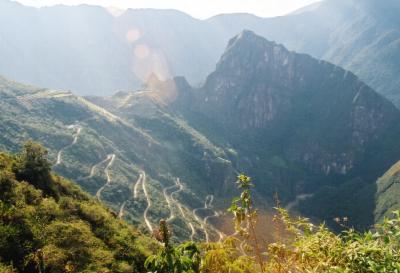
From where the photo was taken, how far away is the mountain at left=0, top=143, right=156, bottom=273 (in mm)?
26484

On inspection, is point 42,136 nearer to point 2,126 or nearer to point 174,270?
point 2,126

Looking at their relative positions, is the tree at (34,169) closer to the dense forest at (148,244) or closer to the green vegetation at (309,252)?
the dense forest at (148,244)

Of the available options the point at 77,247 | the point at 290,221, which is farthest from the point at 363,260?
the point at 77,247

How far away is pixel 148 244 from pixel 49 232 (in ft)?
59.0

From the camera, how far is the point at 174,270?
1073 cm

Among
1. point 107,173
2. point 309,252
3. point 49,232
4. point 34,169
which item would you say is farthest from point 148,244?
point 107,173

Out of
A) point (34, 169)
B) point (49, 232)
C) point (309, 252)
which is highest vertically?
point (309, 252)

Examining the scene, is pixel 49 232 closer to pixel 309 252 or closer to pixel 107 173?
pixel 309 252

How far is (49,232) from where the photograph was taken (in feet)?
102

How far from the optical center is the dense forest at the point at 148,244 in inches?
352

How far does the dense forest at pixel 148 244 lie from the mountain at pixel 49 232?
7cm

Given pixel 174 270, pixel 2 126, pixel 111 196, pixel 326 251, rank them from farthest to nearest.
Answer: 1. pixel 2 126
2. pixel 111 196
3. pixel 174 270
4. pixel 326 251

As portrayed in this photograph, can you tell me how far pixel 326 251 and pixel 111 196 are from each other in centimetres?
15077

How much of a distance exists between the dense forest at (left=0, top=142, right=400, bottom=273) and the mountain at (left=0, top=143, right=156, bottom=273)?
0.22 feet
